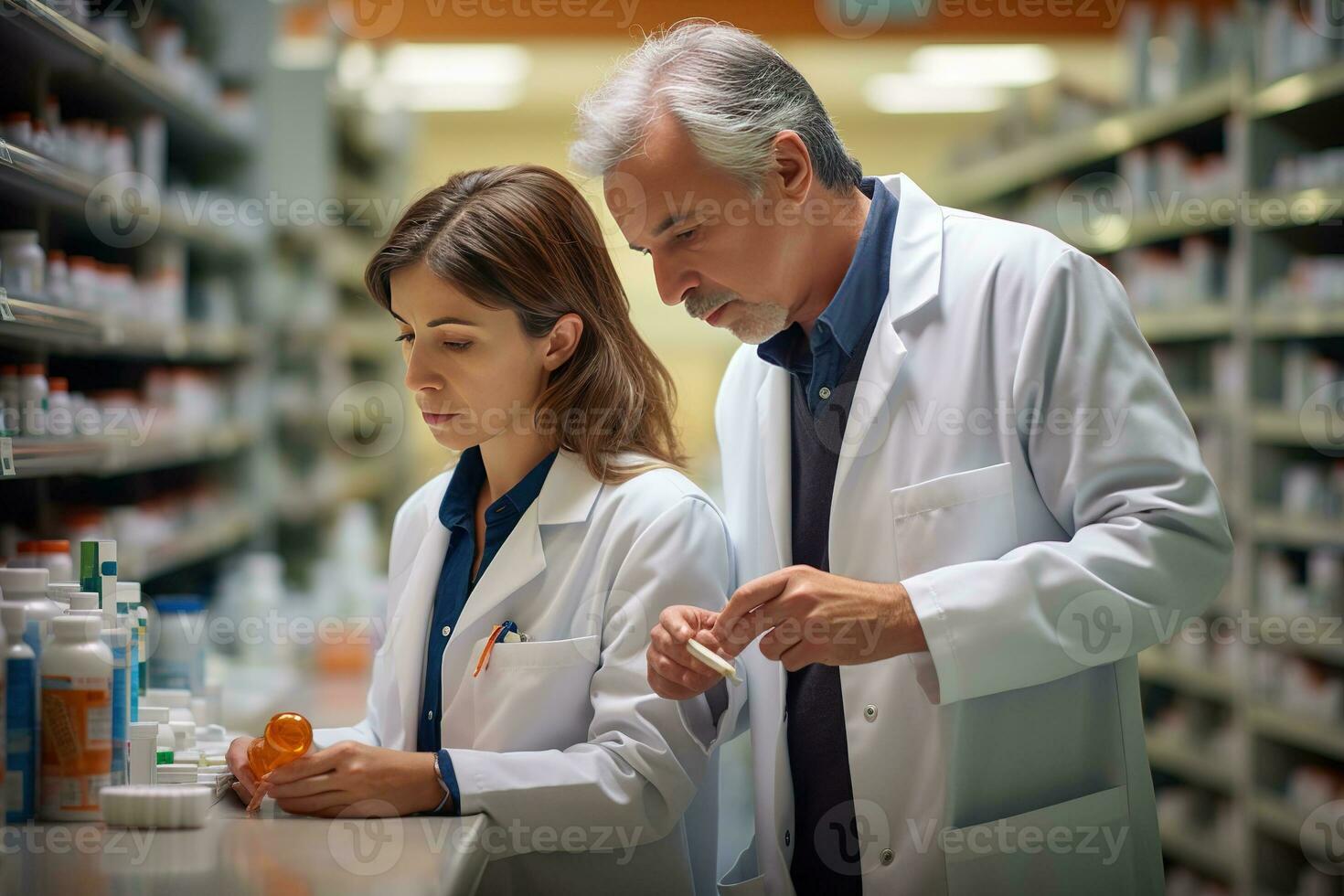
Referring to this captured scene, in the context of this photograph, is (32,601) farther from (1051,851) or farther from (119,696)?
(1051,851)

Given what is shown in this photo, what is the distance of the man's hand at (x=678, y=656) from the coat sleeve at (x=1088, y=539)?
275 mm

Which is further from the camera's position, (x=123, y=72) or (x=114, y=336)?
(x=123, y=72)

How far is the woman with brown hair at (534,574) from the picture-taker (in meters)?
1.45

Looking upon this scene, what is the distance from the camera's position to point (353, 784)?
4.63 ft

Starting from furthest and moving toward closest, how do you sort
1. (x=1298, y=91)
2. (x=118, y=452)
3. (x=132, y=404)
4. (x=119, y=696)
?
(x=1298, y=91), (x=132, y=404), (x=118, y=452), (x=119, y=696)

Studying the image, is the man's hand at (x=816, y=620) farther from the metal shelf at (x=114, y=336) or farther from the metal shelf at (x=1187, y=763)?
the metal shelf at (x=1187, y=763)

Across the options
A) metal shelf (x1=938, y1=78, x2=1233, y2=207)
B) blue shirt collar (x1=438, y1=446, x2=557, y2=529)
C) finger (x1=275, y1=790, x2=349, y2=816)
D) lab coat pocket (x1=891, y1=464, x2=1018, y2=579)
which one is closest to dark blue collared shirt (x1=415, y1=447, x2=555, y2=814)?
blue shirt collar (x1=438, y1=446, x2=557, y2=529)

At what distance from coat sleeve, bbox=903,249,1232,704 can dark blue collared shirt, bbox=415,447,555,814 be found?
23.6 inches

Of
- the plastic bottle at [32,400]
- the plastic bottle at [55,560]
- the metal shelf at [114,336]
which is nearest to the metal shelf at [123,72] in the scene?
the metal shelf at [114,336]

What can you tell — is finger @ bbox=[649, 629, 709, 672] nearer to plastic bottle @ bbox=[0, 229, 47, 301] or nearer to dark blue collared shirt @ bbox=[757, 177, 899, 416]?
dark blue collared shirt @ bbox=[757, 177, 899, 416]

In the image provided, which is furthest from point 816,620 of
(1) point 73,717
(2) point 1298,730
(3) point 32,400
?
(2) point 1298,730

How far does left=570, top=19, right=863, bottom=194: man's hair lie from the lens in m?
1.64

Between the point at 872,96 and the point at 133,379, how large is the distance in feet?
20.6

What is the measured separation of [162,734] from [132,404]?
188 cm
